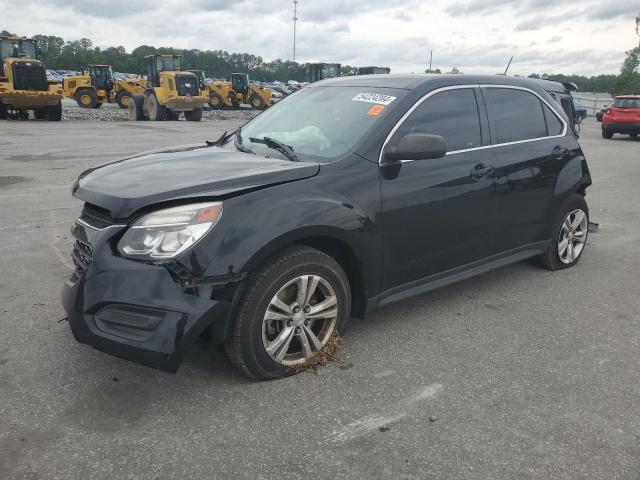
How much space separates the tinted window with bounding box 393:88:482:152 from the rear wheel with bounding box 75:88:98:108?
29.6 meters

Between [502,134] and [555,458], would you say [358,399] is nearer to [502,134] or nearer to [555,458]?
[555,458]

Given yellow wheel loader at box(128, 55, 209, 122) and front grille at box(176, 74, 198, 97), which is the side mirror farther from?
front grille at box(176, 74, 198, 97)

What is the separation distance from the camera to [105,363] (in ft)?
10.6

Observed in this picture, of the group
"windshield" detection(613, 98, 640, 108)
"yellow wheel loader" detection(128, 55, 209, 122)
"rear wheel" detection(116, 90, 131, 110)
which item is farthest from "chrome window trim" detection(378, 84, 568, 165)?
"rear wheel" detection(116, 90, 131, 110)

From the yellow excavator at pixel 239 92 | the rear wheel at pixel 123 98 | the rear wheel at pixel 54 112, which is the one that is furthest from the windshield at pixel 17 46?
the yellow excavator at pixel 239 92

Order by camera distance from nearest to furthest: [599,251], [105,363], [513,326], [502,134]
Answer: [105,363]
[513,326]
[502,134]
[599,251]

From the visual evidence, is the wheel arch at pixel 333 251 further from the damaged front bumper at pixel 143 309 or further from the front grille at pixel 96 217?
the front grille at pixel 96 217

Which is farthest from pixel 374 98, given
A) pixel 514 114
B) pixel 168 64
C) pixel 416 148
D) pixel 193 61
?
pixel 193 61

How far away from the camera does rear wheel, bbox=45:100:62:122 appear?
22406 mm

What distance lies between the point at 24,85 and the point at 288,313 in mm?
22494

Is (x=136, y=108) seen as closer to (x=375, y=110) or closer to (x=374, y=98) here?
(x=374, y=98)

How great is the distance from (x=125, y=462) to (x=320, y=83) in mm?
3119

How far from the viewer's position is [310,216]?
300 cm

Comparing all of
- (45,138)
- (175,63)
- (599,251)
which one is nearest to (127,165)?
(599,251)
